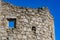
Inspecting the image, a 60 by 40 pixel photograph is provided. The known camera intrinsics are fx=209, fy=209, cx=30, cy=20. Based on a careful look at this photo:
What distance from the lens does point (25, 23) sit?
10414 mm

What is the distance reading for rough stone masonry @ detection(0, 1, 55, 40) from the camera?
10.2 m

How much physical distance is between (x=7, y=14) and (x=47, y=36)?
2.31 metres

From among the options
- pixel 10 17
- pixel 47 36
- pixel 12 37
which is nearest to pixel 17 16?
pixel 10 17

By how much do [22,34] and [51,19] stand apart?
6.78 ft

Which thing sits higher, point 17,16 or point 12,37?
point 17,16

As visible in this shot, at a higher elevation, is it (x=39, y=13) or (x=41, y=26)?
(x=39, y=13)

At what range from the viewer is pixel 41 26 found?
10.6 m

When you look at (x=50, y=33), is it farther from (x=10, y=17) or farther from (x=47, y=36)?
(x=10, y=17)

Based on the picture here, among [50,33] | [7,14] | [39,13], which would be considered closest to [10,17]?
[7,14]

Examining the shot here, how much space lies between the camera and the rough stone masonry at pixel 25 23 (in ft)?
33.5

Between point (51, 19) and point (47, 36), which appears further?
point (51, 19)

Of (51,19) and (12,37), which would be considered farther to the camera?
(51,19)

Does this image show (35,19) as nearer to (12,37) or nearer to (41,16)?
(41,16)

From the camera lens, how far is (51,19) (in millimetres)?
11391
